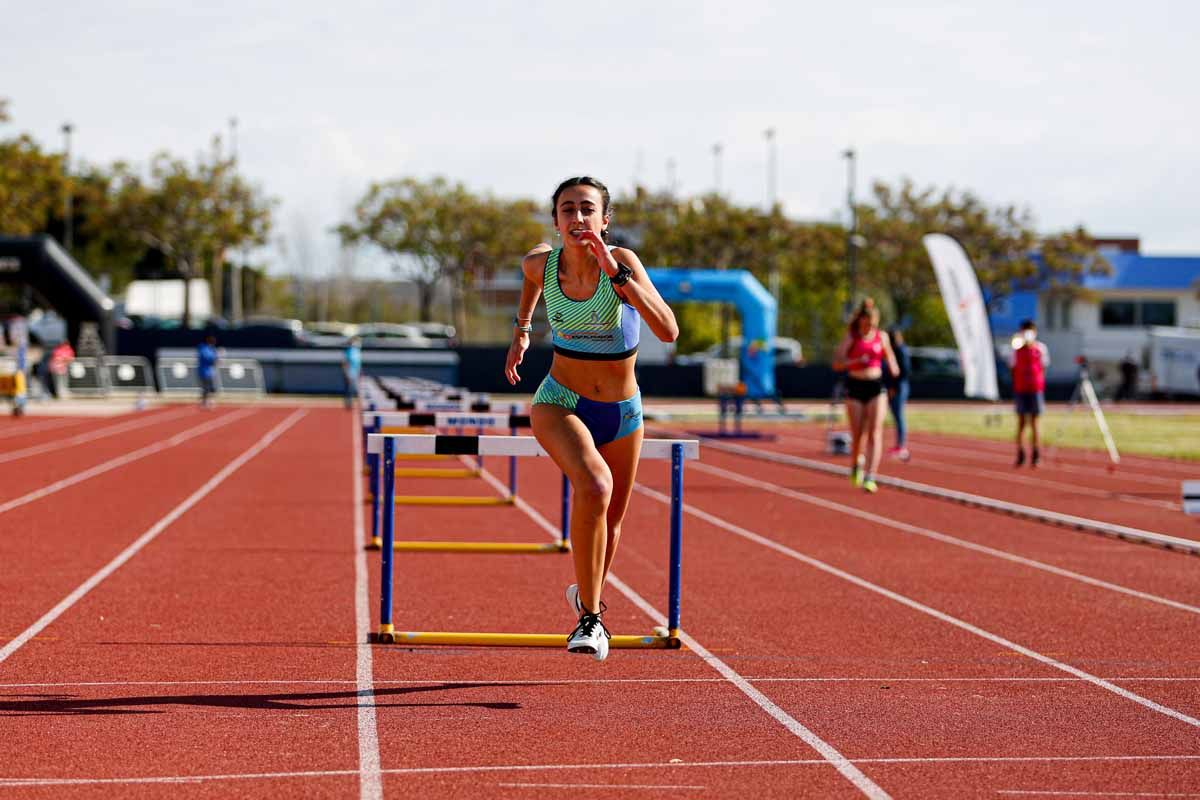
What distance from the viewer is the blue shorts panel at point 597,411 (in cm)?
604

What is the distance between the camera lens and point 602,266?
18.5ft

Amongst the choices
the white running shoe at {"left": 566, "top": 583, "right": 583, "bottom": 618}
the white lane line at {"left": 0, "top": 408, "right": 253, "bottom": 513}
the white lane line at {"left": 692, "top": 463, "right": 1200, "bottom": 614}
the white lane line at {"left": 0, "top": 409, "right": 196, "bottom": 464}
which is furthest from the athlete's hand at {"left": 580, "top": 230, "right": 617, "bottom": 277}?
the white lane line at {"left": 0, "top": 409, "right": 196, "bottom": 464}

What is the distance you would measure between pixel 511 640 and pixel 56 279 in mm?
34503

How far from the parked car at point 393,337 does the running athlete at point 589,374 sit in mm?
46298

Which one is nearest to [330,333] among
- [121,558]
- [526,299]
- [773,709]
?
[121,558]

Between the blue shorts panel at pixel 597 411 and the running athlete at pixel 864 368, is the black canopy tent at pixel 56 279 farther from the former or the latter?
the blue shorts panel at pixel 597 411

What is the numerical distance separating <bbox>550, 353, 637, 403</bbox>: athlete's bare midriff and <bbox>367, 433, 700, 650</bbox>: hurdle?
90cm

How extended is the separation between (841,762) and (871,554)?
6.31 m

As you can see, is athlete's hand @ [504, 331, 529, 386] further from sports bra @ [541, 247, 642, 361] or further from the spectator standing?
the spectator standing

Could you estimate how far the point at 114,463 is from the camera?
19.4 metres

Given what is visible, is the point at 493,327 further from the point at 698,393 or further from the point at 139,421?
the point at 139,421

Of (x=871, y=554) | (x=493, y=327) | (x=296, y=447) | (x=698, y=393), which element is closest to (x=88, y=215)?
(x=493, y=327)

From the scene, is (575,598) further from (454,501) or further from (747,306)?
(747,306)

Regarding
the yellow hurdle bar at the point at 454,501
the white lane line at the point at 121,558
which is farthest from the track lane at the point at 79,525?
the yellow hurdle bar at the point at 454,501
